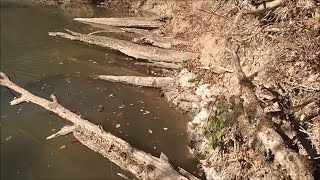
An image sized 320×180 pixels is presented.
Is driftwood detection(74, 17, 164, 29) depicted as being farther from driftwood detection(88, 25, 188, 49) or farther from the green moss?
the green moss

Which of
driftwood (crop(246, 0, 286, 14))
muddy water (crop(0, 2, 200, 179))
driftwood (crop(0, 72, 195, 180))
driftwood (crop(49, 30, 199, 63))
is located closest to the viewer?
driftwood (crop(0, 72, 195, 180))

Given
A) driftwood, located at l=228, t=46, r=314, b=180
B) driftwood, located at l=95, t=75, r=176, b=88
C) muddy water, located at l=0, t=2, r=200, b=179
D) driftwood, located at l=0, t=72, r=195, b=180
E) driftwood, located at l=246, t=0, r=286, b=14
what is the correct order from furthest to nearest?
driftwood, located at l=95, t=75, r=176, b=88 → muddy water, located at l=0, t=2, r=200, b=179 → driftwood, located at l=246, t=0, r=286, b=14 → driftwood, located at l=0, t=72, r=195, b=180 → driftwood, located at l=228, t=46, r=314, b=180

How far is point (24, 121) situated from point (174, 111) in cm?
336

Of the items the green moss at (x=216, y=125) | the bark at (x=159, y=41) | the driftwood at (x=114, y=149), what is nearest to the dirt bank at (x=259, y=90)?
the green moss at (x=216, y=125)

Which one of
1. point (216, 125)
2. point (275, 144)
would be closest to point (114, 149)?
point (216, 125)

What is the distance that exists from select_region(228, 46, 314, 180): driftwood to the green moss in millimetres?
607

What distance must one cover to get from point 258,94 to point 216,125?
90 cm

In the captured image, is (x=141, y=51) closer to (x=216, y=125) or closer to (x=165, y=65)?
(x=165, y=65)

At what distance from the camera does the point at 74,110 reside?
928 centimetres

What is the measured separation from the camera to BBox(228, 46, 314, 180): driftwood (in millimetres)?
4879

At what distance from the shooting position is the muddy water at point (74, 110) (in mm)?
7527

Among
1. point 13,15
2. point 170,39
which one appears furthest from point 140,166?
point 13,15

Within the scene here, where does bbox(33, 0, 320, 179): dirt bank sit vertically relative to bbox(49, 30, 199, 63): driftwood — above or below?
above

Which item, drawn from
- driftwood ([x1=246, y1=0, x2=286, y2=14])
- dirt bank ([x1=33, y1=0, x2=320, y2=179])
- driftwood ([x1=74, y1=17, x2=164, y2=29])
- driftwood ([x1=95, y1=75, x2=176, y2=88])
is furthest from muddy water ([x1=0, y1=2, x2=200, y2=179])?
driftwood ([x1=246, y1=0, x2=286, y2=14])
